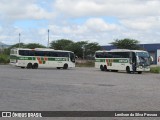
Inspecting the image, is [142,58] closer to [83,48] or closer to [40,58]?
[40,58]

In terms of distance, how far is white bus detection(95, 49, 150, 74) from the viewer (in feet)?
153

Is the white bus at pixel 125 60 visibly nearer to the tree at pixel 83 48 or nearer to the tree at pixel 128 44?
the tree at pixel 128 44

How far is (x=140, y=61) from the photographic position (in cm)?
4647

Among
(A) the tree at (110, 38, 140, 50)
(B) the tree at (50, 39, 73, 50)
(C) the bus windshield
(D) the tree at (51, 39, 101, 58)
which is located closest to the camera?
(C) the bus windshield

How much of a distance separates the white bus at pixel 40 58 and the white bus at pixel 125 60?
5.76 meters

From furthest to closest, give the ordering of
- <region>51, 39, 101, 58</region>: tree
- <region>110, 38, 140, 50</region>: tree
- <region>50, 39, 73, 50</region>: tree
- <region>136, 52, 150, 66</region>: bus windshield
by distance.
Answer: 1. <region>50, 39, 73, 50</region>: tree
2. <region>51, 39, 101, 58</region>: tree
3. <region>110, 38, 140, 50</region>: tree
4. <region>136, 52, 150, 66</region>: bus windshield

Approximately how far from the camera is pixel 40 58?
54.4 m

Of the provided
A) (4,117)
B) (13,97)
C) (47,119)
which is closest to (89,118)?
(47,119)

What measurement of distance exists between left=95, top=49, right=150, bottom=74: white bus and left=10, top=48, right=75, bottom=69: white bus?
5765 mm

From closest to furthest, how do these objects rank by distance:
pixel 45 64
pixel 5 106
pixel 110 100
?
pixel 5 106 → pixel 110 100 → pixel 45 64

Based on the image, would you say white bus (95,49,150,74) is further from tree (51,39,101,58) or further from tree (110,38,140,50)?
tree (51,39,101,58)

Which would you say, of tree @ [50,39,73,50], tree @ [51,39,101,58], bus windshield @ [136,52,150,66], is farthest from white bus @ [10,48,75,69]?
tree @ [50,39,73,50]

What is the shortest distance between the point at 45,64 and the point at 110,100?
4033cm

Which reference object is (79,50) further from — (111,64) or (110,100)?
(110,100)
